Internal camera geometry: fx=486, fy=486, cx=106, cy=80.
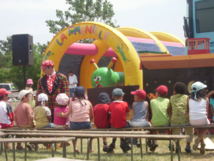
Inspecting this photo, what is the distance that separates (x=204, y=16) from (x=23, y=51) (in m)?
7.65

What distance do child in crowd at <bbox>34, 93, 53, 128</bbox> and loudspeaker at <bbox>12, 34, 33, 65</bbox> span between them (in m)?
8.98

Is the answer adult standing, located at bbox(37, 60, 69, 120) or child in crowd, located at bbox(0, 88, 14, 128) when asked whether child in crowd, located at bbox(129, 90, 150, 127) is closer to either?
adult standing, located at bbox(37, 60, 69, 120)

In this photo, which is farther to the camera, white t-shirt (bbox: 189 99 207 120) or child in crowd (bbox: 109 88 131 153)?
child in crowd (bbox: 109 88 131 153)

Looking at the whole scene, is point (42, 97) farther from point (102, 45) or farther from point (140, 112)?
point (102, 45)

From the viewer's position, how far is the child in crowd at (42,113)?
343 inches

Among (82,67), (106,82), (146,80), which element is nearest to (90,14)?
(82,67)

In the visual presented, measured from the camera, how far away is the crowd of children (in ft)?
24.8

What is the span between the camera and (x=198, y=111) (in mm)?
7488

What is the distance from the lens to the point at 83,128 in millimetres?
8172

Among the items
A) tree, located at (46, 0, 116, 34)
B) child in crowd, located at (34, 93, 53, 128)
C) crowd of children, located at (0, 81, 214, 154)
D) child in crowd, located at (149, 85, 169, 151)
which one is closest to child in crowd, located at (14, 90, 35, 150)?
crowd of children, located at (0, 81, 214, 154)

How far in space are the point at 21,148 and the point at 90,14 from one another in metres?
38.8

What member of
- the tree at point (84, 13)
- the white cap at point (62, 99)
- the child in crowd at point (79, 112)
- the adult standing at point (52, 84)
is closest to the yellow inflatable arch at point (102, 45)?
the adult standing at point (52, 84)

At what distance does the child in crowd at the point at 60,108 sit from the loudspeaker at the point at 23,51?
9.01 meters

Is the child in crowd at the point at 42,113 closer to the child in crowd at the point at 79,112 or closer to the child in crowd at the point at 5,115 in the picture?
the child in crowd at the point at 5,115
